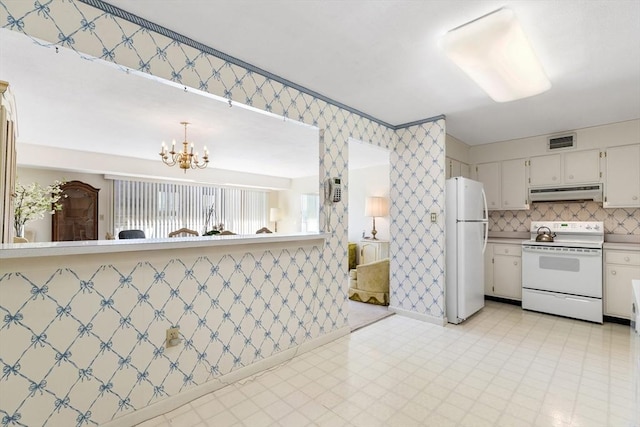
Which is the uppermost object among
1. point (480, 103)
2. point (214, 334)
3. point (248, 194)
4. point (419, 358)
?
point (480, 103)

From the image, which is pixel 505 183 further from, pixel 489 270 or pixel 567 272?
pixel 567 272

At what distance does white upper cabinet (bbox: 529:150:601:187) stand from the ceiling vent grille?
10 centimetres

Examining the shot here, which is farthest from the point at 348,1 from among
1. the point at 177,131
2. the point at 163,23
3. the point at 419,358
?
the point at 177,131

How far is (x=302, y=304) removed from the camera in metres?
2.64

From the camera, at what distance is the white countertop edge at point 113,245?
1343 mm

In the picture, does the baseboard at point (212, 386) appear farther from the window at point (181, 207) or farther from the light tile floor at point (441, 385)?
the window at point (181, 207)

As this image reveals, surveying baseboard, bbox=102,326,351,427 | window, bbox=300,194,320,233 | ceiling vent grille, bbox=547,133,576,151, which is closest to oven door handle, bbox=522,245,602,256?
ceiling vent grille, bbox=547,133,576,151

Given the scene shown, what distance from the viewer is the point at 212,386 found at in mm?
2035

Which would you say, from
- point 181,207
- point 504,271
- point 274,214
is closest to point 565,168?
point 504,271

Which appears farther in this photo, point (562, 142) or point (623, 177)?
point (562, 142)

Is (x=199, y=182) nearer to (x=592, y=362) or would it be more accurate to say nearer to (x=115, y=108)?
(x=115, y=108)

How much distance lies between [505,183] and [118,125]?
17.5ft

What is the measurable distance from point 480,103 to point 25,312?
12.2 feet

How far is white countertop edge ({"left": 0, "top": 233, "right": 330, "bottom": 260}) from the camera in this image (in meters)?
1.34
